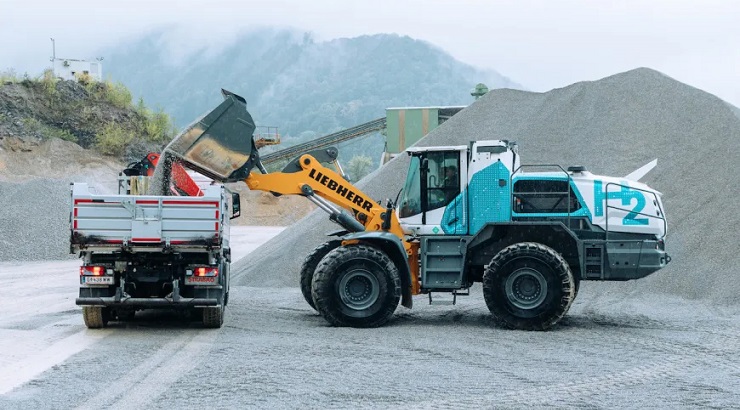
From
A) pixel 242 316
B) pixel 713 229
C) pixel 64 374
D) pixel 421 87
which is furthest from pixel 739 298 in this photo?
pixel 421 87

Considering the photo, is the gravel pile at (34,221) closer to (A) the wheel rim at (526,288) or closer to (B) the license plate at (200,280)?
(B) the license plate at (200,280)

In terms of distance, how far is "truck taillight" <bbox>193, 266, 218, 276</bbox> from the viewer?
502 inches

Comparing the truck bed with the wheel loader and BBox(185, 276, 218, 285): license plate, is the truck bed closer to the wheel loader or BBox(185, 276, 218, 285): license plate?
BBox(185, 276, 218, 285): license plate

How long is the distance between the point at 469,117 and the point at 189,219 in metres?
14.8

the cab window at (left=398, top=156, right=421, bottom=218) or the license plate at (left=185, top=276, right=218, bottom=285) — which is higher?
A: the cab window at (left=398, top=156, right=421, bottom=218)

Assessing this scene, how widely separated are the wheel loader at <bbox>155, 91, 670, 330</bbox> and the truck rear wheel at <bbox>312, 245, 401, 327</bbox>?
1 centimetres

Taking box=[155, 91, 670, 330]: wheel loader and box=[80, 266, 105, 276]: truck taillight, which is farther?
box=[155, 91, 670, 330]: wheel loader

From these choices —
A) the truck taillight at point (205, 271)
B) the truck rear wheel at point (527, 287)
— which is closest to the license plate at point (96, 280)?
the truck taillight at point (205, 271)

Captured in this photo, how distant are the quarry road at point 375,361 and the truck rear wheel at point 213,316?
205 millimetres

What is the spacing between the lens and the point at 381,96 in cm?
18625

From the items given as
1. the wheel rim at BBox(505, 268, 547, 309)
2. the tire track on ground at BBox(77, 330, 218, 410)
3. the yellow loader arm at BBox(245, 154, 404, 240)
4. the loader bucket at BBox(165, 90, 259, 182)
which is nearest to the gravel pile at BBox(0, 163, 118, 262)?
the yellow loader arm at BBox(245, 154, 404, 240)

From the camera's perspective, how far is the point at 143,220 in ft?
41.1

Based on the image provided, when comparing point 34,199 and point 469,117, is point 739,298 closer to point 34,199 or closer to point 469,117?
point 469,117

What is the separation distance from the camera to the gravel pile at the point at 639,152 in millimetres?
18312
